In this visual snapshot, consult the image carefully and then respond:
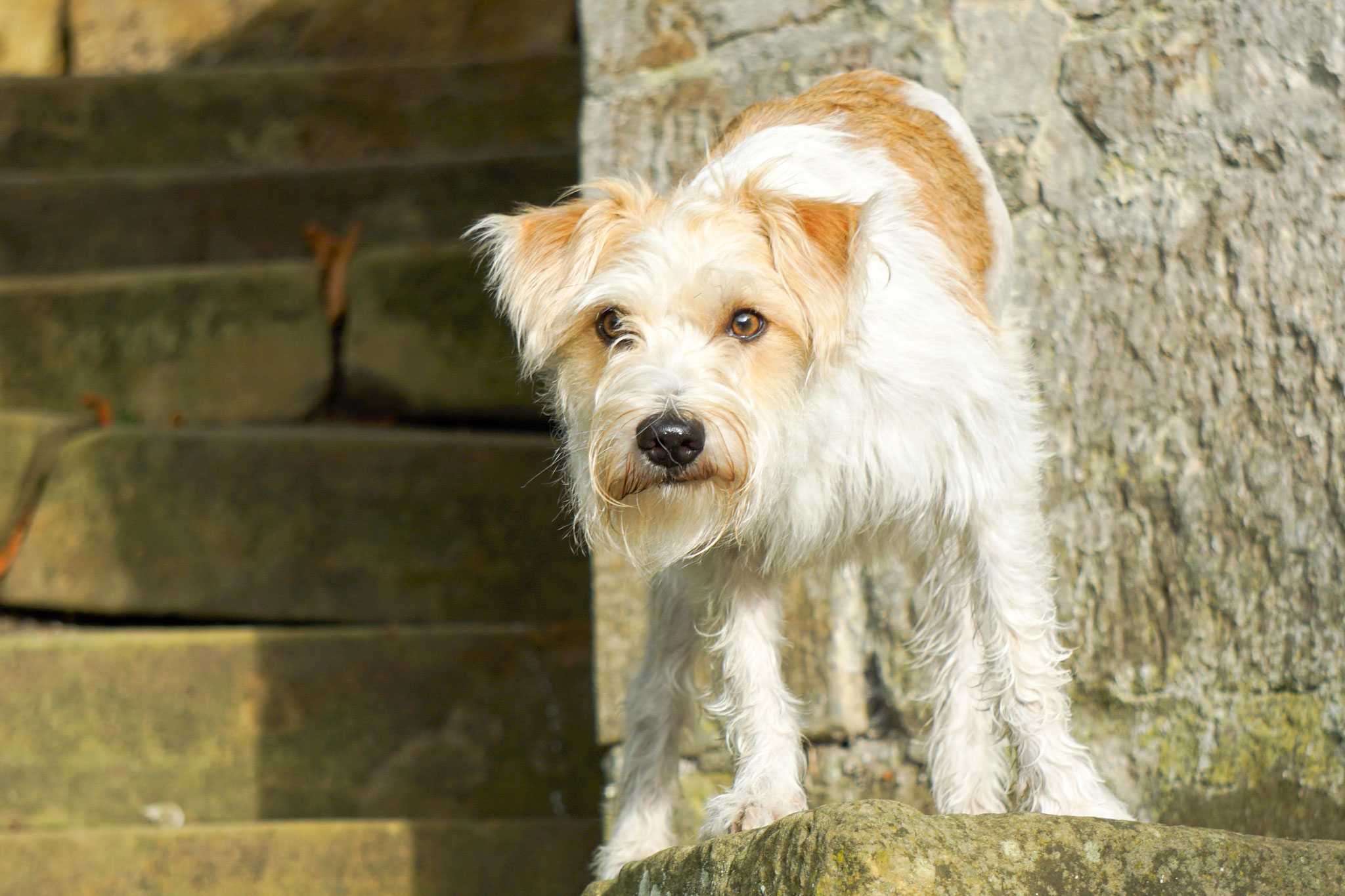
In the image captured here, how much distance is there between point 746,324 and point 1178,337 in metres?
1.10

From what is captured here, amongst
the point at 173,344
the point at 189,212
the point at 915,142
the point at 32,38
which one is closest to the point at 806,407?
the point at 915,142

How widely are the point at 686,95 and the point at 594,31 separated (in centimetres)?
28

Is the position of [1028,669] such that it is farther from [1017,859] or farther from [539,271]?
[539,271]

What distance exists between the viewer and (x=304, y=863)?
360 cm

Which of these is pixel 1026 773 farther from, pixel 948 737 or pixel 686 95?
pixel 686 95

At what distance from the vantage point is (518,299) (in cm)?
237

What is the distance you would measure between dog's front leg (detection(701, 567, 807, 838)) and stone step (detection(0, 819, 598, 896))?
1.42 meters

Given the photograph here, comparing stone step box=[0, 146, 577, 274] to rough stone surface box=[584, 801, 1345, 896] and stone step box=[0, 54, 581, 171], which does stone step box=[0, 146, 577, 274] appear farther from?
rough stone surface box=[584, 801, 1345, 896]

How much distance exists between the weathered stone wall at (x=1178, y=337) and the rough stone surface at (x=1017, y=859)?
1024 millimetres

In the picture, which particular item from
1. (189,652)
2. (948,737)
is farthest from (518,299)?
(189,652)

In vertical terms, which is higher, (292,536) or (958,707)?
(958,707)

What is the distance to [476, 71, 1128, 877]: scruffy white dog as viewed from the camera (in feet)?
7.16

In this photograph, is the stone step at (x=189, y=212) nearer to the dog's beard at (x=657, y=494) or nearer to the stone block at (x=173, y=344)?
the stone block at (x=173, y=344)

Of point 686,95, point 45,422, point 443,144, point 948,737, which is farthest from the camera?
point 443,144
